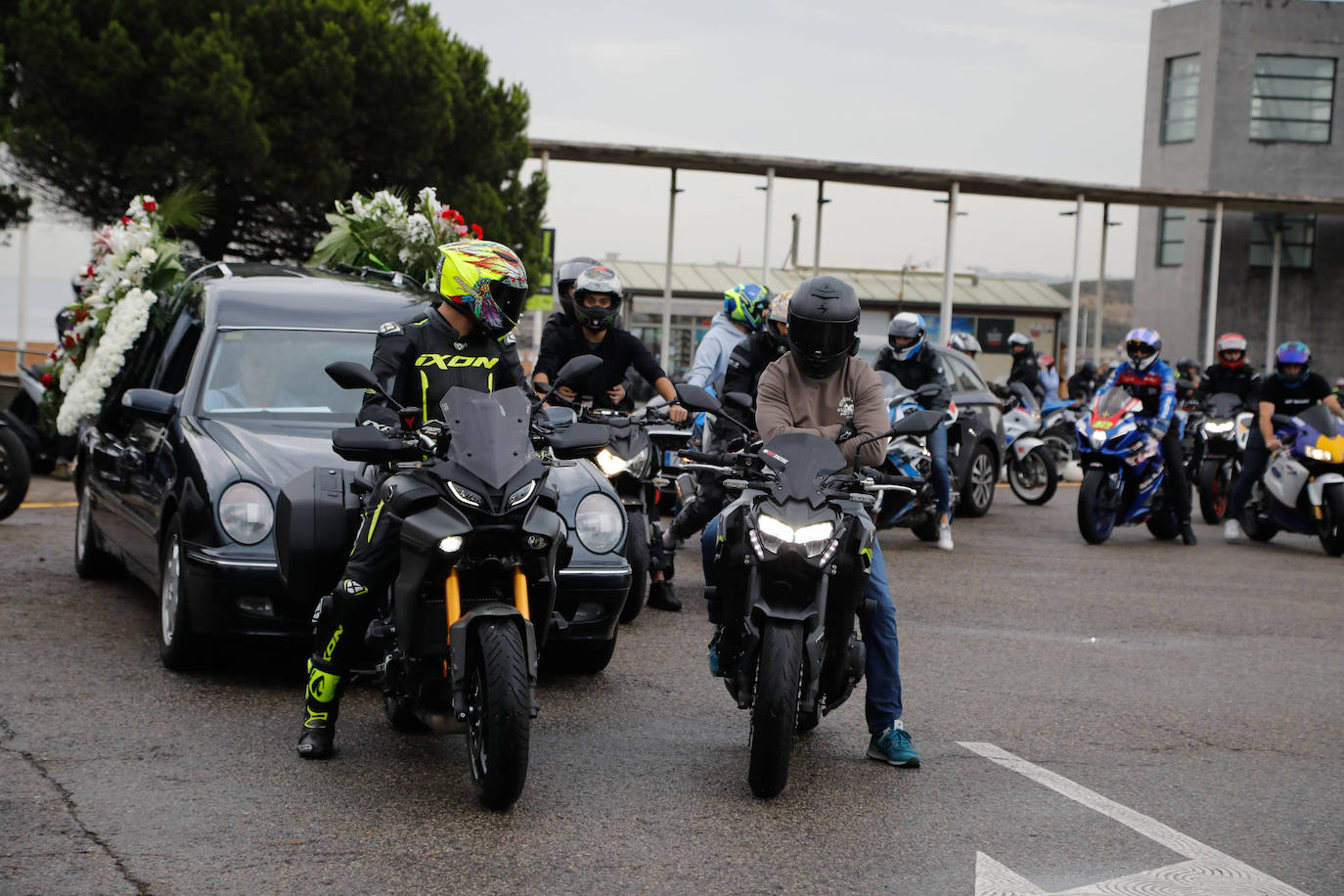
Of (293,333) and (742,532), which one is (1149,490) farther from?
(742,532)

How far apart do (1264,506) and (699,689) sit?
376 inches

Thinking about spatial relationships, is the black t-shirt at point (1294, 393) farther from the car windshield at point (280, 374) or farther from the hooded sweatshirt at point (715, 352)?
the car windshield at point (280, 374)

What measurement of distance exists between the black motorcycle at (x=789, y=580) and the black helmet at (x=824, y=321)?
39cm

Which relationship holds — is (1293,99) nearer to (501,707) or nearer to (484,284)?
(484,284)

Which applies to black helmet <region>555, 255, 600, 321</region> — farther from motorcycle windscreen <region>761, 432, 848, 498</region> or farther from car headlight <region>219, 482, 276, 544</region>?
motorcycle windscreen <region>761, 432, 848, 498</region>

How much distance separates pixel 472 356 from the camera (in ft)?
19.0

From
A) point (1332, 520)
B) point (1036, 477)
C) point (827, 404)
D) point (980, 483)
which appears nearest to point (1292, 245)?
point (1036, 477)

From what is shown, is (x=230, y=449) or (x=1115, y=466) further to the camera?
(x=1115, y=466)

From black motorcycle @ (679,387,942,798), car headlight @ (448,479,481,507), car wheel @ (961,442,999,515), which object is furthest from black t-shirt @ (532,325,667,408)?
car wheel @ (961,442,999,515)

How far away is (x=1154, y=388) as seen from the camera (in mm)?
14094

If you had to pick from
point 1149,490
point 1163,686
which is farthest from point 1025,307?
point 1163,686

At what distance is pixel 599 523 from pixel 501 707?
7.52 ft

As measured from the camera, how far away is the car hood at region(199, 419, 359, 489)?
6719mm

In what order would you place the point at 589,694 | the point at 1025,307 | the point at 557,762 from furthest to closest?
the point at 1025,307, the point at 589,694, the point at 557,762
